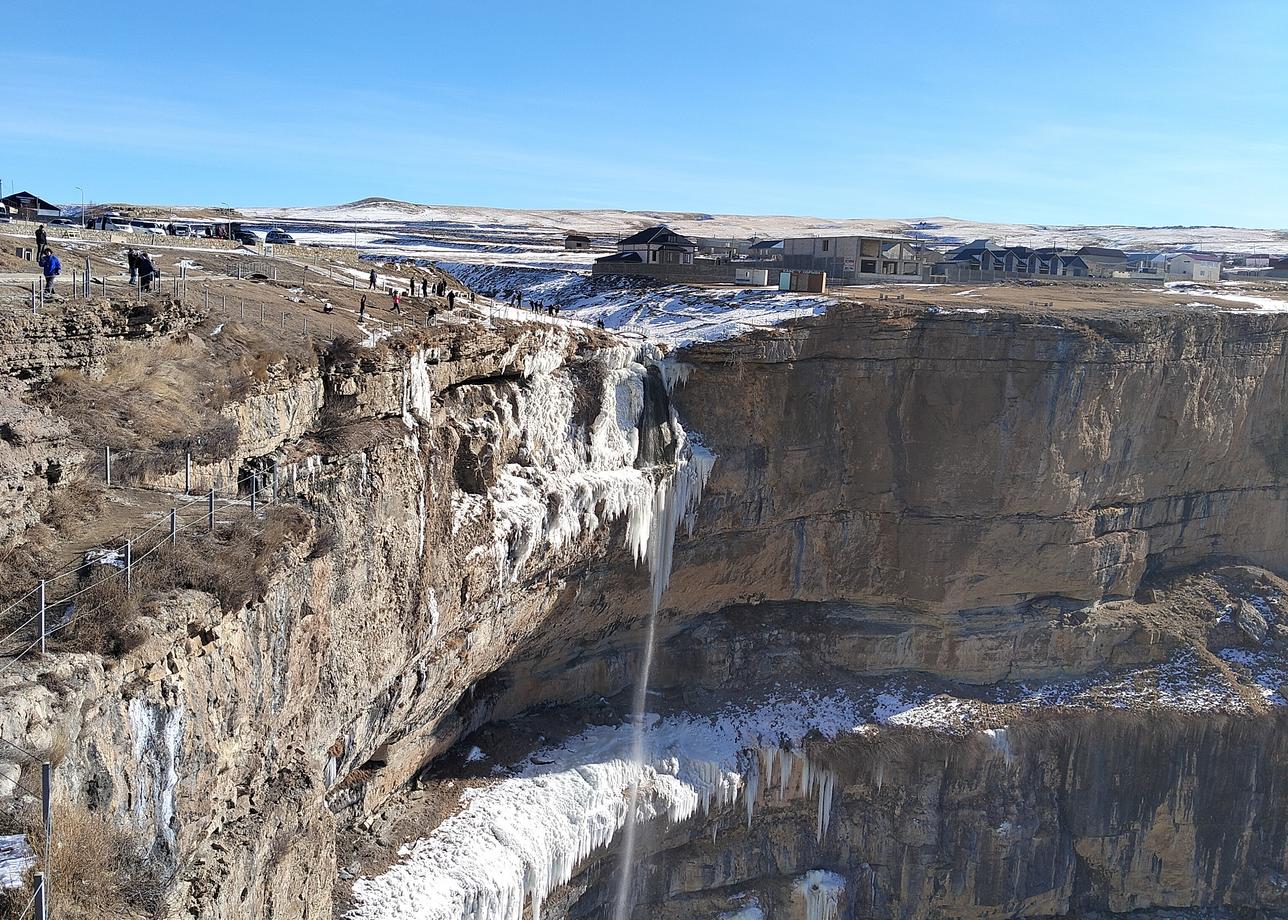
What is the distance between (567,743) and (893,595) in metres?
11.3

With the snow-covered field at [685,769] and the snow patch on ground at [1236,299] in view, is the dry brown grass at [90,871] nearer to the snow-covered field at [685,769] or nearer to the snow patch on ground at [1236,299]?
the snow-covered field at [685,769]

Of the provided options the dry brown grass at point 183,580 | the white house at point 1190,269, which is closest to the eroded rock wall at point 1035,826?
the dry brown grass at point 183,580

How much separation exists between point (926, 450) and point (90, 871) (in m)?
27.0

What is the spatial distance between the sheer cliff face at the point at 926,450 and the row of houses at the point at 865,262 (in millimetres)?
Answer: 13979

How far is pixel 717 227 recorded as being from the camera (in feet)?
415

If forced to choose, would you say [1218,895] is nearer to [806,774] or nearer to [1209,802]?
[1209,802]

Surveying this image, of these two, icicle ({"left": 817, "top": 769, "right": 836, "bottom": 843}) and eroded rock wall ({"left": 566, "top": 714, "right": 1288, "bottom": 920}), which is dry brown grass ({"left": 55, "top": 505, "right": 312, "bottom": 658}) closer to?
eroded rock wall ({"left": 566, "top": 714, "right": 1288, "bottom": 920})

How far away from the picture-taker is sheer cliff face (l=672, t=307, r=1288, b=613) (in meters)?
30.9

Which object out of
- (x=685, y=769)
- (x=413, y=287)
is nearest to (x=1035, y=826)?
(x=685, y=769)

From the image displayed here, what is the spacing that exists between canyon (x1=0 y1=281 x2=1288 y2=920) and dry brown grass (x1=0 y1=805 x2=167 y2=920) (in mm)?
6827

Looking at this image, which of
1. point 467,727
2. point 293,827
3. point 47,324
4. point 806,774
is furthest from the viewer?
point 806,774

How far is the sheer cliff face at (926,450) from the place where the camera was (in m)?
30.9

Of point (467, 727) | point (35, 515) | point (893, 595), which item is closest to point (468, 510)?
point (467, 727)

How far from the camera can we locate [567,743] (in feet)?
89.6
